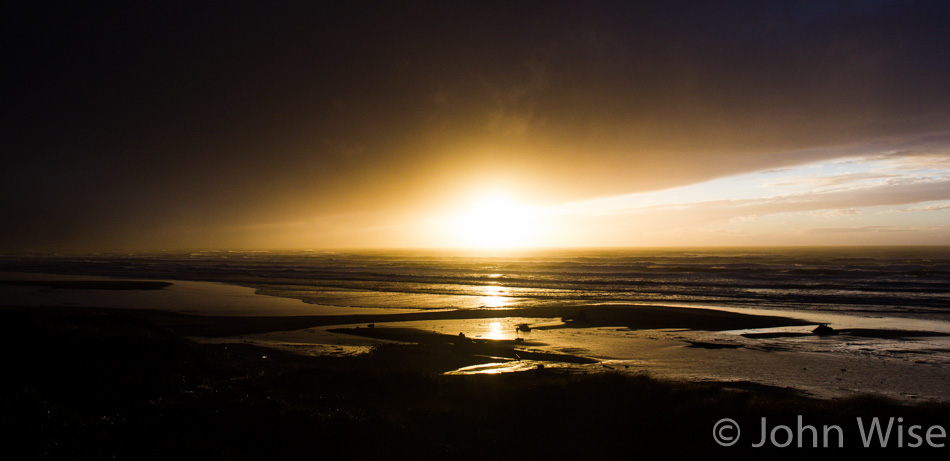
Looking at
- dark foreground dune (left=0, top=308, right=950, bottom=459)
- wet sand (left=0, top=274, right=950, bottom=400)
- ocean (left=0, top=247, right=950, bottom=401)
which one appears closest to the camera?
dark foreground dune (left=0, top=308, right=950, bottom=459)

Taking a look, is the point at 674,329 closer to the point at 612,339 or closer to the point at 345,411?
the point at 612,339

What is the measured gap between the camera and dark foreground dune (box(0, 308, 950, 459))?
9.70m

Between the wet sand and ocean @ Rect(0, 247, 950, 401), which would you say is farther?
ocean @ Rect(0, 247, 950, 401)

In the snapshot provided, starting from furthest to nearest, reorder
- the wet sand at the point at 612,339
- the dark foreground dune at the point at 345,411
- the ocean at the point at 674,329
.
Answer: the ocean at the point at 674,329 → the wet sand at the point at 612,339 → the dark foreground dune at the point at 345,411

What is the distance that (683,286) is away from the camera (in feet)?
201

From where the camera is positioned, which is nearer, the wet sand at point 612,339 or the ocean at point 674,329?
the wet sand at point 612,339

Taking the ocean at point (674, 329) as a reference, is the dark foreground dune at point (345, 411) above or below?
above

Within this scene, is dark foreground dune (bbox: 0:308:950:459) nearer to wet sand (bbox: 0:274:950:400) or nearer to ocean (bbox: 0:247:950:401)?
wet sand (bbox: 0:274:950:400)

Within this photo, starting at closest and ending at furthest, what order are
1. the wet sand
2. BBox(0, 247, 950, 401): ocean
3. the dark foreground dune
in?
the dark foreground dune, the wet sand, BBox(0, 247, 950, 401): ocean

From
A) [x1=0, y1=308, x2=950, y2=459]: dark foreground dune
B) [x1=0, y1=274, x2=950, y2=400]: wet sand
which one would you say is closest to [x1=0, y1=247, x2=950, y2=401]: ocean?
[x1=0, y1=274, x2=950, y2=400]: wet sand

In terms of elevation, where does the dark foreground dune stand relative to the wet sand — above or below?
above

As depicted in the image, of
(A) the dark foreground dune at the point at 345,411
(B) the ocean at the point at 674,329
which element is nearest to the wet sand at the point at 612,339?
(B) the ocean at the point at 674,329

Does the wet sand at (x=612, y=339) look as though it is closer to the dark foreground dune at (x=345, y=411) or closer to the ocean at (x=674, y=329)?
the ocean at (x=674, y=329)

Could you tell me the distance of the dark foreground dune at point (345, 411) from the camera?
9703 mm
